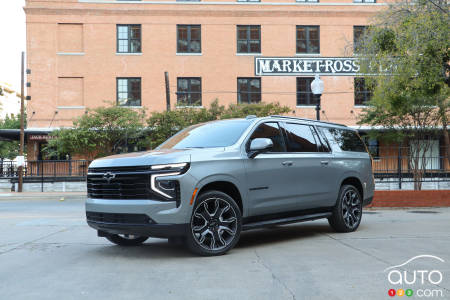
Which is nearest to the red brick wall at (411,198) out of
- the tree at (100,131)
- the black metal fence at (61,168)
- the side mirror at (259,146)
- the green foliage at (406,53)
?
the green foliage at (406,53)

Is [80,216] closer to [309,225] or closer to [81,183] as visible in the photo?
[309,225]

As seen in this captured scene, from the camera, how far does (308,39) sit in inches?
1391

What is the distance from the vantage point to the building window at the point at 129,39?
34.4m

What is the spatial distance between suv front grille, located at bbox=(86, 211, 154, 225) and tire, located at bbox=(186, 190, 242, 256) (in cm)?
60

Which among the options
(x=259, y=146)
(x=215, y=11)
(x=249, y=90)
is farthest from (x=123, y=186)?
(x=215, y=11)

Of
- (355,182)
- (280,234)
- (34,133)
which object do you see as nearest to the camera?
(280,234)

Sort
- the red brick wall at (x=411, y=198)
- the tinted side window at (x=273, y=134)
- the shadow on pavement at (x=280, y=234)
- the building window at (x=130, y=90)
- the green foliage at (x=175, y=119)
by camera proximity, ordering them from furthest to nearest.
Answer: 1. the building window at (x=130, y=90)
2. the green foliage at (x=175, y=119)
3. the red brick wall at (x=411, y=198)
4. the shadow on pavement at (x=280, y=234)
5. the tinted side window at (x=273, y=134)

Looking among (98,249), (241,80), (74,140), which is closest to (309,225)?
(98,249)

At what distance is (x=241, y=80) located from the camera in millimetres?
34844

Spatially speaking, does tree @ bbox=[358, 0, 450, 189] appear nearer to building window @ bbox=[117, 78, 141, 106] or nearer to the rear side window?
A: the rear side window

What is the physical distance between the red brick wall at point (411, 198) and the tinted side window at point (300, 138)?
6.99 m

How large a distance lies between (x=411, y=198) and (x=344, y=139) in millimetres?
6572

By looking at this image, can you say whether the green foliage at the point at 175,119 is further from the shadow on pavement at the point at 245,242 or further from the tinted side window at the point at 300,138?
the tinted side window at the point at 300,138

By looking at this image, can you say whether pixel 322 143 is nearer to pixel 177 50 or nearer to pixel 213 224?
pixel 213 224
